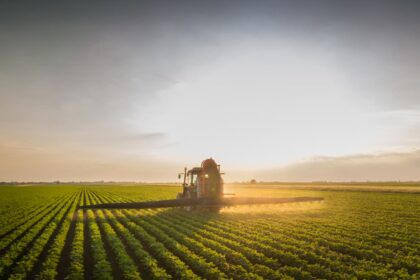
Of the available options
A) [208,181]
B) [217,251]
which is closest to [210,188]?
[208,181]

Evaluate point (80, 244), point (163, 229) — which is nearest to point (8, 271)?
point (80, 244)

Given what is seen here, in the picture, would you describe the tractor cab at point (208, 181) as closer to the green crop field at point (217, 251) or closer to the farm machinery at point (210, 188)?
the farm machinery at point (210, 188)

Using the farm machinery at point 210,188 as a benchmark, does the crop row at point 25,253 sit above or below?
below

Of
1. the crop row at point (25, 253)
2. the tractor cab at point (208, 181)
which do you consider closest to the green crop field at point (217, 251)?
the crop row at point (25, 253)

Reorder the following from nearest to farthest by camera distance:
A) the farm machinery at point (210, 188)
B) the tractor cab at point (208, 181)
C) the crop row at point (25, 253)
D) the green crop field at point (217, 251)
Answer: the green crop field at point (217, 251) < the crop row at point (25, 253) < the farm machinery at point (210, 188) < the tractor cab at point (208, 181)

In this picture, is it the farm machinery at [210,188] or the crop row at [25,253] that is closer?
the crop row at [25,253]

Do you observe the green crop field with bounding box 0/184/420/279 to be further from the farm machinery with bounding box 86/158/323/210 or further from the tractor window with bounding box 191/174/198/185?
the tractor window with bounding box 191/174/198/185

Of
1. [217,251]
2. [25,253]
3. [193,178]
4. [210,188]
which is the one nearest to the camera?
[217,251]

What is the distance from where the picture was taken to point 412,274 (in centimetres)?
793

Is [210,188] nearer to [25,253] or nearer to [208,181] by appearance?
[208,181]

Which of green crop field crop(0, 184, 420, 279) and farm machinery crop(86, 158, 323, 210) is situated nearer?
green crop field crop(0, 184, 420, 279)

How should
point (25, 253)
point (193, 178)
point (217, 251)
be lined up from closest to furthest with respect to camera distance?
point (217, 251), point (25, 253), point (193, 178)

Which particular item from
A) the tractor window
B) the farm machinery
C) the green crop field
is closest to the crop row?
the green crop field

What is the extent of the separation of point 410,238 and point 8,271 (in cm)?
1377
